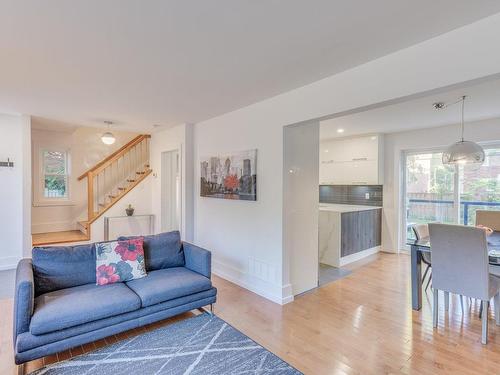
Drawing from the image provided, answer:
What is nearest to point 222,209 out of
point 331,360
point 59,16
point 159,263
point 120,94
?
point 159,263

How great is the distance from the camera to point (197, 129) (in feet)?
16.2

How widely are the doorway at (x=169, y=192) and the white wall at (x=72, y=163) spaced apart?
5.99 ft

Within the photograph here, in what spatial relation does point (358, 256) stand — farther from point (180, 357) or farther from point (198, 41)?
point (198, 41)

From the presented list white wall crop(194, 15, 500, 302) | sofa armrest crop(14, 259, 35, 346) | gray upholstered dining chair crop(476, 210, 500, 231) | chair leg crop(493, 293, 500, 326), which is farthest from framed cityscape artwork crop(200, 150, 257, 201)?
gray upholstered dining chair crop(476, 210, 500, 231)

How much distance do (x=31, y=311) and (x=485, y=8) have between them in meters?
3.63

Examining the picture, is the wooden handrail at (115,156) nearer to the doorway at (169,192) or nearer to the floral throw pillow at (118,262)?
the doorway at (169,192)

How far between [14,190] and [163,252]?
3172mm

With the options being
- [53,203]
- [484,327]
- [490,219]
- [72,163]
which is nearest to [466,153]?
[490,219]

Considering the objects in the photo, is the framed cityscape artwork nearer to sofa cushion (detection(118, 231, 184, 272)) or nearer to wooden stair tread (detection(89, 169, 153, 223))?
sofa cushion (detection(118, 231, 184, 272))

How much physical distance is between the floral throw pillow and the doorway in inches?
114

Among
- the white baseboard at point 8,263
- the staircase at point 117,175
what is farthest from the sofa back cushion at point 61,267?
the staircase at point 117,175

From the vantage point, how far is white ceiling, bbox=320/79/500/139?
3225mm

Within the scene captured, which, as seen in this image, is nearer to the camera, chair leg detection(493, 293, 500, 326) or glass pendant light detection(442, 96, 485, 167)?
chair leg detection(493, 293, 500, 326)

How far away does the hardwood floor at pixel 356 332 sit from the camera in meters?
2.26
